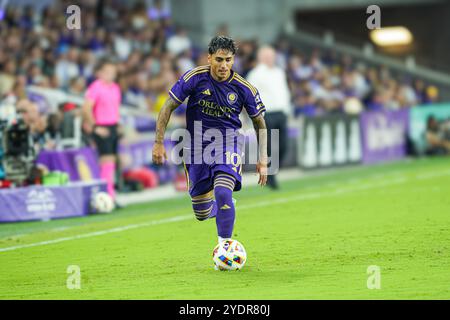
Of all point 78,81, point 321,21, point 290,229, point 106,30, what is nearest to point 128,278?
point 290,229

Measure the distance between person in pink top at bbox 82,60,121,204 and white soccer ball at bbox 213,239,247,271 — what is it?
694 centimetres

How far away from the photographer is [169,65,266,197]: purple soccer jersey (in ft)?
32.5

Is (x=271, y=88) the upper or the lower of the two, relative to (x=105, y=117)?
upper

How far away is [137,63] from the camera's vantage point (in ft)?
79.9

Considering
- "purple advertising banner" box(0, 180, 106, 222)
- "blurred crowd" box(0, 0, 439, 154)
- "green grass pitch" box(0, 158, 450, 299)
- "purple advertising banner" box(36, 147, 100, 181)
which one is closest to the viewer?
"green grass pitch" box(0, 158, 450, 299)

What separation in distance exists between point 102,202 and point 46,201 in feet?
3.32

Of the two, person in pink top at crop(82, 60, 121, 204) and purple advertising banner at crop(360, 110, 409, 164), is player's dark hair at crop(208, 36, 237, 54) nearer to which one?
person in pink top at crop(82, 60, 121, 204)

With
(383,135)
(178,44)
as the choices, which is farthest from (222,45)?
(178,44)

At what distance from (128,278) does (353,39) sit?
3368cm

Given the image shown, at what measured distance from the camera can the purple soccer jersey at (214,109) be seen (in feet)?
32.5

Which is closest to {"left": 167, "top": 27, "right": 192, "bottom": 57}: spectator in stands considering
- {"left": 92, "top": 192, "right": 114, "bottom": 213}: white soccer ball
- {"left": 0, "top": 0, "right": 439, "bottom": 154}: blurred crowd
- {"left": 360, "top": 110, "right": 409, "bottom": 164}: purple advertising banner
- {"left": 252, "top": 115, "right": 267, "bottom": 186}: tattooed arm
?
{"left": 0, "top": 0, "right": 439, "bottom": 154}: blurred crowd

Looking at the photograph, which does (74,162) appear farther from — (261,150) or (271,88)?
(261,150)

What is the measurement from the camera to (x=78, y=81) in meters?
20.9
